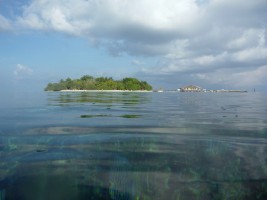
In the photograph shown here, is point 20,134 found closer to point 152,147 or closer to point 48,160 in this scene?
point 48,160

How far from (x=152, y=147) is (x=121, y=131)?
3444 millimetres

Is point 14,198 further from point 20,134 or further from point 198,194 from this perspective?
point 20,134

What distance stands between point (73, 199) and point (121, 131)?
22.9 ft

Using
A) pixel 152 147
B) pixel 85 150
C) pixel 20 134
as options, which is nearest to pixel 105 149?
pixel 85 150

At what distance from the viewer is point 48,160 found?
9047 millimetres

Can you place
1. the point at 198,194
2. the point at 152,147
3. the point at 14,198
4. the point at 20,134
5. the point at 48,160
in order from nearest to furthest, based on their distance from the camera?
the point at 14,198, the point at 198,194, the point at 48,160, the point at 152,147, the point at 20,134

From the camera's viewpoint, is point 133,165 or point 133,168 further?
point 133,165


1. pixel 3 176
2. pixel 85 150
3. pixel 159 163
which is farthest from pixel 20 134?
pixel 159 163

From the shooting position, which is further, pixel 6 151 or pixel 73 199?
pixel 6 151

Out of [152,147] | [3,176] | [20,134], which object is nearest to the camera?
[3,176]

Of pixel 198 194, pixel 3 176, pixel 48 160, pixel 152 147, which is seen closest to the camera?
pixel 198 194

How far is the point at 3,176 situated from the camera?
784 cm

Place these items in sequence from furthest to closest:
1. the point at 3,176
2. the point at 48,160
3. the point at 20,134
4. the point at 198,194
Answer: the point at 20,134 < the point at 48,160 < the point at 3,176 < the point at 198,194

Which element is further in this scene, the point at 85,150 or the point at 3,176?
the point at 85,150
